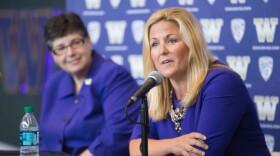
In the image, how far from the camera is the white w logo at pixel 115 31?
469cm

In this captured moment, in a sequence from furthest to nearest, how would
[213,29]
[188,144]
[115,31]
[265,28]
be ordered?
[115,31] < [213,29] < [265,28] < [188,144]

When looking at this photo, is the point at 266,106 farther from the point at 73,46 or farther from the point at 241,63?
the point at 73,46

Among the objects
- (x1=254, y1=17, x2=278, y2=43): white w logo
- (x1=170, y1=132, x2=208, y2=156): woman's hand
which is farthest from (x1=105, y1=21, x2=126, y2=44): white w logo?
(x1=170, y1=132, x2=208, y2=156): woman's hand

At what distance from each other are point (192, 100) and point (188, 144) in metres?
0.24

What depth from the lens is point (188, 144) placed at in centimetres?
295

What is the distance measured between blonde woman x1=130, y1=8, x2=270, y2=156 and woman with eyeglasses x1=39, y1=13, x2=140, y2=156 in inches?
23.6

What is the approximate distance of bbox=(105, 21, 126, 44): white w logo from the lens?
4691 mm

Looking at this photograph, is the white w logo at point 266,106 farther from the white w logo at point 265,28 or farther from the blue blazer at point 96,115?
the blue blazer at point 96,115

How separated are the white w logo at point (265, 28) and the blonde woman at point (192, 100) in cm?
87

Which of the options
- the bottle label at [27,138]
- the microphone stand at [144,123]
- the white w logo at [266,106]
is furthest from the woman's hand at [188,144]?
the white w logo at [266,106]

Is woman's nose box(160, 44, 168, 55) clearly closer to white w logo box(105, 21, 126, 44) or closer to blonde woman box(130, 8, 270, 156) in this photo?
blonde woman box(130, 8, 270, 156)

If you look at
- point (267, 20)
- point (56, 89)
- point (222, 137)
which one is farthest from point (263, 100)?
point (56, 89)

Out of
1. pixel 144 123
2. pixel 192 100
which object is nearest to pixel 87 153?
pixel 192 100

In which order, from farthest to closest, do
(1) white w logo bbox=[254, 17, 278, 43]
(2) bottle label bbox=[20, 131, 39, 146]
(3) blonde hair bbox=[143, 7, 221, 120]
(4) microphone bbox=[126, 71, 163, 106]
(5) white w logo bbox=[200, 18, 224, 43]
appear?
(5) white w logo bbox=[200, 18, 224, 43], (1) white w logo bbox=[254, 17, 278, 43], (2) bottle label bbox=[20, 131, 39, 146], (3) blonde hair bbox=[143, 7, 221, 120], (4) microphone bbox=[126, 71, 163, 106]
